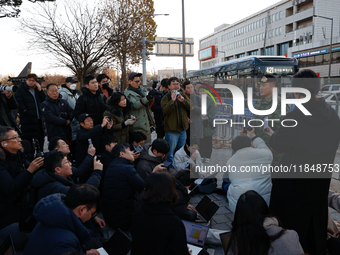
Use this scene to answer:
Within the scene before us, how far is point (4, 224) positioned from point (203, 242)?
7.50ft

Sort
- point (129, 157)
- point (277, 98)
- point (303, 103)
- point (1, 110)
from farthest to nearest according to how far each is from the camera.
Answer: point (1, 110) < point (277, 98) < point (129, 157) < point (303, 103)

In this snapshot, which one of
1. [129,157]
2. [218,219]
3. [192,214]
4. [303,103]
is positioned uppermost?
[303,103]

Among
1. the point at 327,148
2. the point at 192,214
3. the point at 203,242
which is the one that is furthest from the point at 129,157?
the point at 327,148

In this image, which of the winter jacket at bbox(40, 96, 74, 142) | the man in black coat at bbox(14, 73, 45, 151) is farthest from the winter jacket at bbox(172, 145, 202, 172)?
the man in black coat at bbox(14, 73, 45, 151)

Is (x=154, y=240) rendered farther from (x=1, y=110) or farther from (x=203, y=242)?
(x=1, y=110)

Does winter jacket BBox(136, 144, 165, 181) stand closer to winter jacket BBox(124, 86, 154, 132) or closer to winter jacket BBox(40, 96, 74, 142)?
winter jacket BBox(124, 86, 154, 132)

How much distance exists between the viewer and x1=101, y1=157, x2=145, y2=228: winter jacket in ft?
11.4

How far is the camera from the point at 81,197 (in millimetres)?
2375

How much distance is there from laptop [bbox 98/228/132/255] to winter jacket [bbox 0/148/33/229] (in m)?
1.16

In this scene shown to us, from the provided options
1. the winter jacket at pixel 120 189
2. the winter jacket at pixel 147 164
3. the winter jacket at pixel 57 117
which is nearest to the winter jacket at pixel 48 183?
the winter jacket at pixel 120 189

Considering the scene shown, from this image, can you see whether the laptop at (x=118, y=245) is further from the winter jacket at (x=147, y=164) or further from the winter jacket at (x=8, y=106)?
the winter jacket at (x=8, y=106)

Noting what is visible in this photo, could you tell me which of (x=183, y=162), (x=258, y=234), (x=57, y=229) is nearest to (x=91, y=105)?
(x=183, y=162)

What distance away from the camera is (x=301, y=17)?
49062mm

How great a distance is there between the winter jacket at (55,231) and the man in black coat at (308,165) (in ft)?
6.31
